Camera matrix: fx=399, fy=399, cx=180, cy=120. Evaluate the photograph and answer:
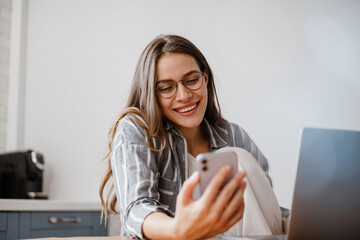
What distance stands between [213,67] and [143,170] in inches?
40.8

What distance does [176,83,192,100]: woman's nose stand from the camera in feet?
4.04

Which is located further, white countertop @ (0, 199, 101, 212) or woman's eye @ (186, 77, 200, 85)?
white countertop @ (0, 199, 101, 212)

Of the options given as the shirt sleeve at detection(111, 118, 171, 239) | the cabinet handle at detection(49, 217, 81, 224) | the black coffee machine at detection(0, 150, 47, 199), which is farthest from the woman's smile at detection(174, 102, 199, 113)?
the black coffee machine at detection(0, 150, 47, 199)

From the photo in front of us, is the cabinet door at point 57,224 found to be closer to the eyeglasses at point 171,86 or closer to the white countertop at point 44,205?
the white countertop at point 44,205

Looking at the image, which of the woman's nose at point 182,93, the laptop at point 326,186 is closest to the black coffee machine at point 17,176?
the woman's nose at point 182,93

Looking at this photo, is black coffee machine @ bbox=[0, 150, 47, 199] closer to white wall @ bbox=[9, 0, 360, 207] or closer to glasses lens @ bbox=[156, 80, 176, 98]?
white wall @ bbox=[9, 0, 360, 207]

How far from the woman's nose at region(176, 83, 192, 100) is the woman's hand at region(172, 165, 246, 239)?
2.04ft

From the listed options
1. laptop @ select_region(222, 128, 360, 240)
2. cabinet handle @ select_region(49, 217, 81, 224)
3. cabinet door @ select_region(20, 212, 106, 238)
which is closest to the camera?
laptop @ select_region(222, 128, 360, 240)

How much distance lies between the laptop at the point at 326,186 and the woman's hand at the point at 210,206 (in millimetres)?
91

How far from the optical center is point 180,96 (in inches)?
48.5

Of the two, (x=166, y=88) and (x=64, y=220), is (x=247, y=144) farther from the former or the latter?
(x=64, y=220)

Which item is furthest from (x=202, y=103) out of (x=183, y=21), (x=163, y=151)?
(x=183, y=21)

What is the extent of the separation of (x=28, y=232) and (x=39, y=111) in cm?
126

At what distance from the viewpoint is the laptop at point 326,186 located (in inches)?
23.4
